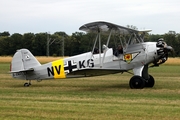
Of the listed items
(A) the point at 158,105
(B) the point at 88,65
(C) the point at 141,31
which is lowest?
(A) the point at 158,105

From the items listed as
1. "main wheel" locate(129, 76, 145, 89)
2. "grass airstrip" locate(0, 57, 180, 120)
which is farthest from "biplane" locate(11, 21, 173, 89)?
"grass airstrip" locate(0, 57, 180, 120)

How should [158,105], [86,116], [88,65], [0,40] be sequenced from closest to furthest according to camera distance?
[86,116], [158,105], [88,65], [0,40]

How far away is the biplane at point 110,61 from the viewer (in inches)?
588

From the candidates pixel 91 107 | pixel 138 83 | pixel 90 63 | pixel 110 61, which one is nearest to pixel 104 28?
pixel 110 61

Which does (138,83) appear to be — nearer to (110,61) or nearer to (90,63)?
(110,61)

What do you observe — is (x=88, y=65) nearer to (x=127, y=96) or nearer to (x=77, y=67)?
(x=77, y=67)

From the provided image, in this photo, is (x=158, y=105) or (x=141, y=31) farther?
(x=141, y=31)

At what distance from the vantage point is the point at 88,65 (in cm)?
1594

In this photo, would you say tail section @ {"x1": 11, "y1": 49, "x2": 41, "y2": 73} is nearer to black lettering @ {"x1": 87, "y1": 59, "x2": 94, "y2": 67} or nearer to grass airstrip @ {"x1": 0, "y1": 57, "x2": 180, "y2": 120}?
black lettering @ {"x1": 87, "y1": 59, "x2": 94, "y2": 67}

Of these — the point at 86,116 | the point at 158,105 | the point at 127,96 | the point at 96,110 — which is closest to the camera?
the point at 86,116

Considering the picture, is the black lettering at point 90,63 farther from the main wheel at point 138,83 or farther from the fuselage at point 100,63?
the main wheel at point 138,83

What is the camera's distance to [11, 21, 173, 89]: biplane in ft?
49.0

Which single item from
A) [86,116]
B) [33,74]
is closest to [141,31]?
[33,74]

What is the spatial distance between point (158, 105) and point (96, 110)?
2.01 m
